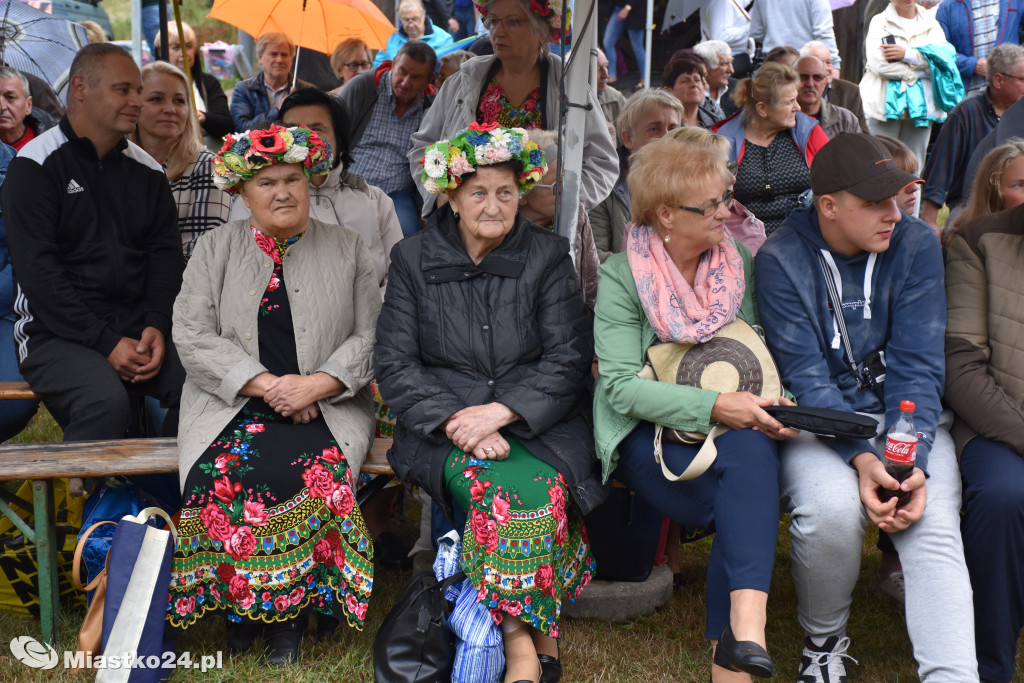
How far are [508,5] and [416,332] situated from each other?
171cm

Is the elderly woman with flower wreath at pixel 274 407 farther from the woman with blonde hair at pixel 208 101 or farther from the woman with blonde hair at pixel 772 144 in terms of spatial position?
the woman with blonde hair at pixel 208 101

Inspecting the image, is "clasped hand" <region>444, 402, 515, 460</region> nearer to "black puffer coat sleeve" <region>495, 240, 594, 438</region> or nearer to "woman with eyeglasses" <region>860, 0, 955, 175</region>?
"black puffer coat sleeve" <region>495, 240, 594, 438</region>

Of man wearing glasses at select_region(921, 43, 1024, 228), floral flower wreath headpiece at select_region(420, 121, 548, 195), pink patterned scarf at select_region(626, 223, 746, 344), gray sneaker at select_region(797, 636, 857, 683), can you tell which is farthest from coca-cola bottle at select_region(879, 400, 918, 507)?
A: man wearing glasses at select_region(921, 43, 1024, 228)

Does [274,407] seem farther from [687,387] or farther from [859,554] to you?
[859,554]

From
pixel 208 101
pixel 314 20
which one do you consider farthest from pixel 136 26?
pixel 208 101

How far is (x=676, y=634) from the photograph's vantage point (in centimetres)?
342

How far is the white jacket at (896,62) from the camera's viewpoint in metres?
7.07

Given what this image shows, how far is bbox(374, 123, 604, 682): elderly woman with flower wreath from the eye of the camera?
2.99m

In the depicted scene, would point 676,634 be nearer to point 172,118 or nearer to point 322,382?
point 322,382

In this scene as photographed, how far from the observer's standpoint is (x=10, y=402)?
3.84 metres

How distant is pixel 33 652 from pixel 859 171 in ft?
10.2

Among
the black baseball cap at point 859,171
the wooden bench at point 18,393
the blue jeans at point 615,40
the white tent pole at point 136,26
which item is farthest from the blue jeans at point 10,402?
the blue jeans at point 615,40

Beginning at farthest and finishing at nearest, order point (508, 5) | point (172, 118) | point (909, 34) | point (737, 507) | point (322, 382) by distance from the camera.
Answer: point (909, 34)
point (172, 118)
point (508, 5)
point (322, 382)
point (737, 507)

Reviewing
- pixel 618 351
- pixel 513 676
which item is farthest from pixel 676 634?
pixel 618 351
